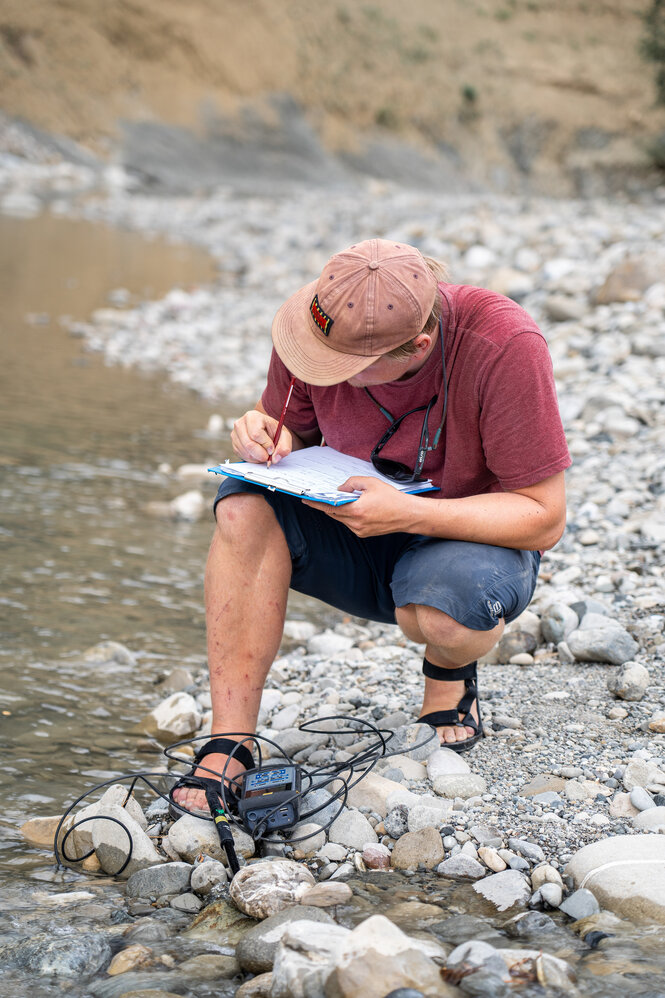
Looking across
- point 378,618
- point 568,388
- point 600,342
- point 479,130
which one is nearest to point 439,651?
point 378,618

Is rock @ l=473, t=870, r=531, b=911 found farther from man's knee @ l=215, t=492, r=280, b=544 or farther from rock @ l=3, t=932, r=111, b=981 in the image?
man's knee @ l=215, t=492, r=280, b=544

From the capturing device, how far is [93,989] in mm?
1820

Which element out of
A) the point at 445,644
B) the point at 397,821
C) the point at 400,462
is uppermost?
the point at 400,462

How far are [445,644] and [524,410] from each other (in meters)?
0.63

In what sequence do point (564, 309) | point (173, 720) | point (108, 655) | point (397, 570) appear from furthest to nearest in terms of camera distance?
point (564, 309) < point (108, 655) < point (173, 720) < point (397, 570)

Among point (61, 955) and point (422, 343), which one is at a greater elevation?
point (422, 343)

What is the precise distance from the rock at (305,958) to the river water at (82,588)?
16cm

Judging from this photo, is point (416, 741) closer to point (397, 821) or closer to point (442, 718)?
point (442, 718)

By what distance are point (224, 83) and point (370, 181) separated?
548 cm

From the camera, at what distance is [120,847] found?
88.8 inches

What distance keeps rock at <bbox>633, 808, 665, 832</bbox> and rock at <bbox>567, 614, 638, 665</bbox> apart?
85 cm

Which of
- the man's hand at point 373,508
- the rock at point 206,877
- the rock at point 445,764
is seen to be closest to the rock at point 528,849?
the rock at point 445,764

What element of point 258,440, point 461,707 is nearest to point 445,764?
point 461,707

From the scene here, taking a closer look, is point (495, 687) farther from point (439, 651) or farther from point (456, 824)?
point (456, 824)
